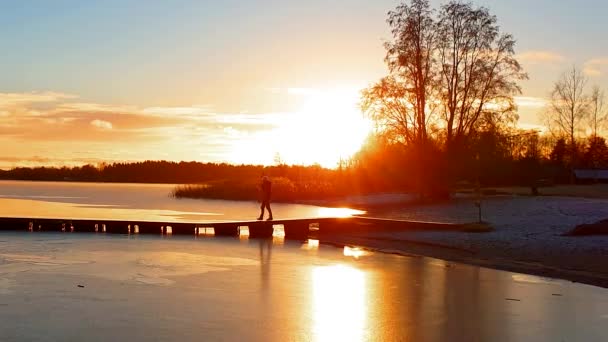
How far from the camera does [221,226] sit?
24891 mm

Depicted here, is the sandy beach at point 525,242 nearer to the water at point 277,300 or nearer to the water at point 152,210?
the water at point 277,300

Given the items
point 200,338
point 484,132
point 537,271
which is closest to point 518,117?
point 484,132

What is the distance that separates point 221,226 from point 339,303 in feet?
45.8

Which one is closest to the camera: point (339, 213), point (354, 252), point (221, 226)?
point (354, 252)

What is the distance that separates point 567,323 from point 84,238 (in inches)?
646

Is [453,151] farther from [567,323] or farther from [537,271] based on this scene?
[567,323]

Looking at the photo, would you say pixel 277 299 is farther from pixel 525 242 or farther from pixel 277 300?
pixel 525 242

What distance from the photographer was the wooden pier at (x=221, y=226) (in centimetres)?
2467

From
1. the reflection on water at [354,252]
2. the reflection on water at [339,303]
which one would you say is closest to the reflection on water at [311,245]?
the reflection on water at [354,252]

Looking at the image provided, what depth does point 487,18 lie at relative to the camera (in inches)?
1497

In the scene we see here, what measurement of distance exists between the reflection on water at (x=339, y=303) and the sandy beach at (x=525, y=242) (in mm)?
4094

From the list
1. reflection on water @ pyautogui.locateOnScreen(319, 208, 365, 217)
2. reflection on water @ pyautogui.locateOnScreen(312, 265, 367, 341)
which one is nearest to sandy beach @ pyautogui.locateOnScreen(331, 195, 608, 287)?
reflection on water @ pyautogui.locateOnScreen(312, 265, 367, 341)

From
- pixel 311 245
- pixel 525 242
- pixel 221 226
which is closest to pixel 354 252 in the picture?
pixel 311 245

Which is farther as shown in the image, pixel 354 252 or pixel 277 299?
pixel 354 252
